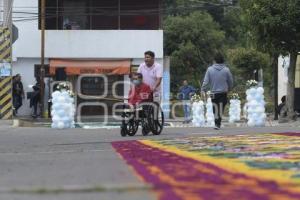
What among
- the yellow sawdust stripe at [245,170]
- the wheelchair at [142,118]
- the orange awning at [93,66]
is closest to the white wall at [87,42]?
the orange awning at [93,66]

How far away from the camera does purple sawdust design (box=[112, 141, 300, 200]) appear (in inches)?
215

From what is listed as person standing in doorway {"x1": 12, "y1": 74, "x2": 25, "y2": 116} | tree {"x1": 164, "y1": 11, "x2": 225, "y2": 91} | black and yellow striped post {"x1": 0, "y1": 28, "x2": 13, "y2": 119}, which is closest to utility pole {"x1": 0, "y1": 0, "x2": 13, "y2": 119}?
black and yellow striped post {"x1": 0, "y1": 28, "x2": 13, "y2": 119}

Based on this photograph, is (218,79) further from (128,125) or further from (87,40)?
(87,40)

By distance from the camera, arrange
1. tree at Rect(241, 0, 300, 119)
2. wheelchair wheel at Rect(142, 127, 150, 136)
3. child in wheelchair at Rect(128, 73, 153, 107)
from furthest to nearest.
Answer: tree at Rect(241, 0, 300, 119) → wheelchair wheel at Rect(142, 127, 150, 136) → child in wheelchair at Rect(128, 73, 153, 107)

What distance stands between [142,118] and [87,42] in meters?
21.7

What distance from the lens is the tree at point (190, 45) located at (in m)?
54.6

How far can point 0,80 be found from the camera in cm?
2398

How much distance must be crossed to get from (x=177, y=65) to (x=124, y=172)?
156 ft

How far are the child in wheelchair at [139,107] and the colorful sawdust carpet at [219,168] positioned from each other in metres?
2.94

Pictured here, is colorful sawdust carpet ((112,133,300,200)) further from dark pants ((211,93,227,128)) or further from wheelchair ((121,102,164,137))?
dark pants ((211,93,227,128))

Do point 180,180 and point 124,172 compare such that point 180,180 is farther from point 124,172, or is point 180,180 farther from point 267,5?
point 267,5

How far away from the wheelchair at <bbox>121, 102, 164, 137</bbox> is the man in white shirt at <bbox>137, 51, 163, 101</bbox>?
11.3 inches

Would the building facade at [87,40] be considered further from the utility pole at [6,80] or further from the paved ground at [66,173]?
the paved ground at [66,173]

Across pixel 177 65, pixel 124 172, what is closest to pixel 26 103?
pixel 177 65
